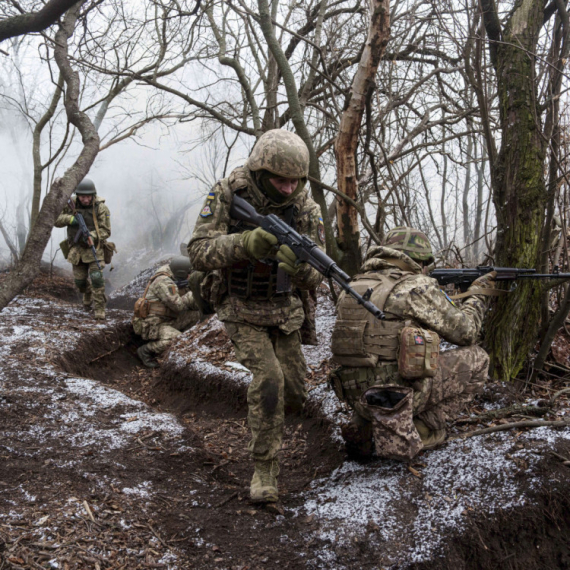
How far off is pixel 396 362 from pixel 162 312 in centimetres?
502

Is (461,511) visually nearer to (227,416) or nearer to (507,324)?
(507,324)

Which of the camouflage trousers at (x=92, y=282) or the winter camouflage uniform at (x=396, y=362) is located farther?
the camouflage trousers at (x=92, y=282)

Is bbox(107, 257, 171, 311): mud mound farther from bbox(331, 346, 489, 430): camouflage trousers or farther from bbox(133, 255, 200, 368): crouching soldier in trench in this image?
bbox(331, 346, 489, 430): camouflage trousers

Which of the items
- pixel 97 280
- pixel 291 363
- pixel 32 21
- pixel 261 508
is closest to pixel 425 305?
pixel 291 363

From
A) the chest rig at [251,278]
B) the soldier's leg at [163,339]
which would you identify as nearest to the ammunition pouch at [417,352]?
the chest rig at [251,278]

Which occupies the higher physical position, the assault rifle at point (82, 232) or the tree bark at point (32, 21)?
the tree bark at point (32, 21)

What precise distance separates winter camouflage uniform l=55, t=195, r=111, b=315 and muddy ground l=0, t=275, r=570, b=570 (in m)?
3.78

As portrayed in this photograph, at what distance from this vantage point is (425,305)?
309cm

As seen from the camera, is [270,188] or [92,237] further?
[92,237]

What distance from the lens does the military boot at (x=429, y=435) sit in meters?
3.23

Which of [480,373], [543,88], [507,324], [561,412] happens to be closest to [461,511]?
[480,373]

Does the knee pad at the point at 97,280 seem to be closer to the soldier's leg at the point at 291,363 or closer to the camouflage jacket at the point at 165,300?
the camouflage jacket at the point at 165,300

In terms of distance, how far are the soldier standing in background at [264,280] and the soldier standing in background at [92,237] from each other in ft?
18.4

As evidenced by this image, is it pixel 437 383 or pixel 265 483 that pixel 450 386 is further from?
pixel 265 483
